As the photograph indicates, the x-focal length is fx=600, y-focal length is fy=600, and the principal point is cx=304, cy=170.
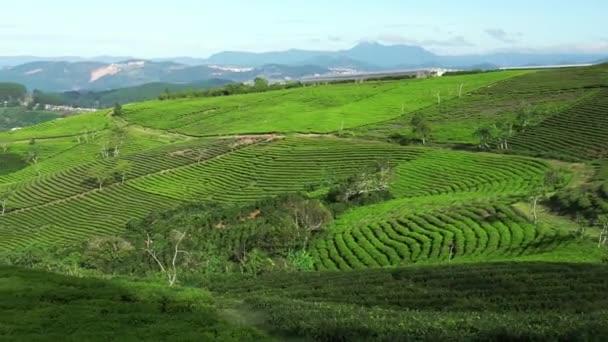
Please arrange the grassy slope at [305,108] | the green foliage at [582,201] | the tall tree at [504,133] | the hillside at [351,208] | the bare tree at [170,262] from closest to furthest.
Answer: the hillside at [351,208]
the bare tree at [170,262]
the green foliage at [582,201]
the tall tree at [504,133]
the grassy slope at [305,108]

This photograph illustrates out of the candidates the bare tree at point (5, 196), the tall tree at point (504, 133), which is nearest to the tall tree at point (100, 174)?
the bare tree at point (5, 196)

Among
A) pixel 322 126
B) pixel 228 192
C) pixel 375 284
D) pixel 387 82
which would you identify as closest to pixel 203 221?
pixel 228 192

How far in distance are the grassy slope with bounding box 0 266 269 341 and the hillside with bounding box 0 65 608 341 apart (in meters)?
0.38

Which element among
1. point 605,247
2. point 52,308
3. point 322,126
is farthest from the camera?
point 322,126

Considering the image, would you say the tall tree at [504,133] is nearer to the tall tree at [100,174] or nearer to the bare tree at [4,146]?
the tall tree at [100,174]

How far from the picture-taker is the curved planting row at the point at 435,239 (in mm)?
52500

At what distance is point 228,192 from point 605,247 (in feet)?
199

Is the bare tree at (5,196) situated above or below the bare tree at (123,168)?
below

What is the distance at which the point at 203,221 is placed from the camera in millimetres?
75938

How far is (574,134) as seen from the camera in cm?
9719

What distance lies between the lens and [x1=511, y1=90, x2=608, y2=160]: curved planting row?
3504 inches

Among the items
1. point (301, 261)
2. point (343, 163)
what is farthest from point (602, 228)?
point (343, 163)

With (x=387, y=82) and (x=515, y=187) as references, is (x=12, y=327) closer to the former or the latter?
(x=515, y=187)

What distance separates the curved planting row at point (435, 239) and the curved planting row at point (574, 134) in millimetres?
33352
